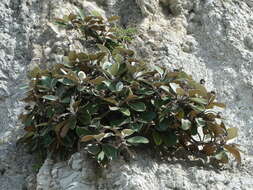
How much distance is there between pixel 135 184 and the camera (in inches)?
171

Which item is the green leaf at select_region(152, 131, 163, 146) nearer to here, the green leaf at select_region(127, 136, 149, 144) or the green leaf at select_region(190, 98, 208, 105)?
the green leaf at select_region(127, 136, 149, 144)

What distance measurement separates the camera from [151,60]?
6.00 metres

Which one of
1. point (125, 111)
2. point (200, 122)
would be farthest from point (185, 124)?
point (125, 111)

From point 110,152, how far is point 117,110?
0.47m

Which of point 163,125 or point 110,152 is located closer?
point 110,152

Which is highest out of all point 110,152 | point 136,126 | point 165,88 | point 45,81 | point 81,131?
point 165,88

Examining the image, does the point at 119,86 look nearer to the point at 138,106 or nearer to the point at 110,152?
the point at 138,106

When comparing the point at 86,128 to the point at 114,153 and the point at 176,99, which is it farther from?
the point at 176,99

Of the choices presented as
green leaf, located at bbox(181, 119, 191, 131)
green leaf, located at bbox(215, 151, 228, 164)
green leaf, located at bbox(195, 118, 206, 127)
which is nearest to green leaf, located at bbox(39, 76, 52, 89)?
green leaf, located at bbox(181, 119, 191, 131)

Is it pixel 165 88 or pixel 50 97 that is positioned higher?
pixel 165 88

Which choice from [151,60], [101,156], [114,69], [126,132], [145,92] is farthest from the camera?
[151,60]

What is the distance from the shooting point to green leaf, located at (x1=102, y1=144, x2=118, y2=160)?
14.6ft

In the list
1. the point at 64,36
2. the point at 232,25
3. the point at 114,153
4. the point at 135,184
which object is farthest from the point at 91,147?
the point at 232,25

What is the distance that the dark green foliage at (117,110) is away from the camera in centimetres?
466
